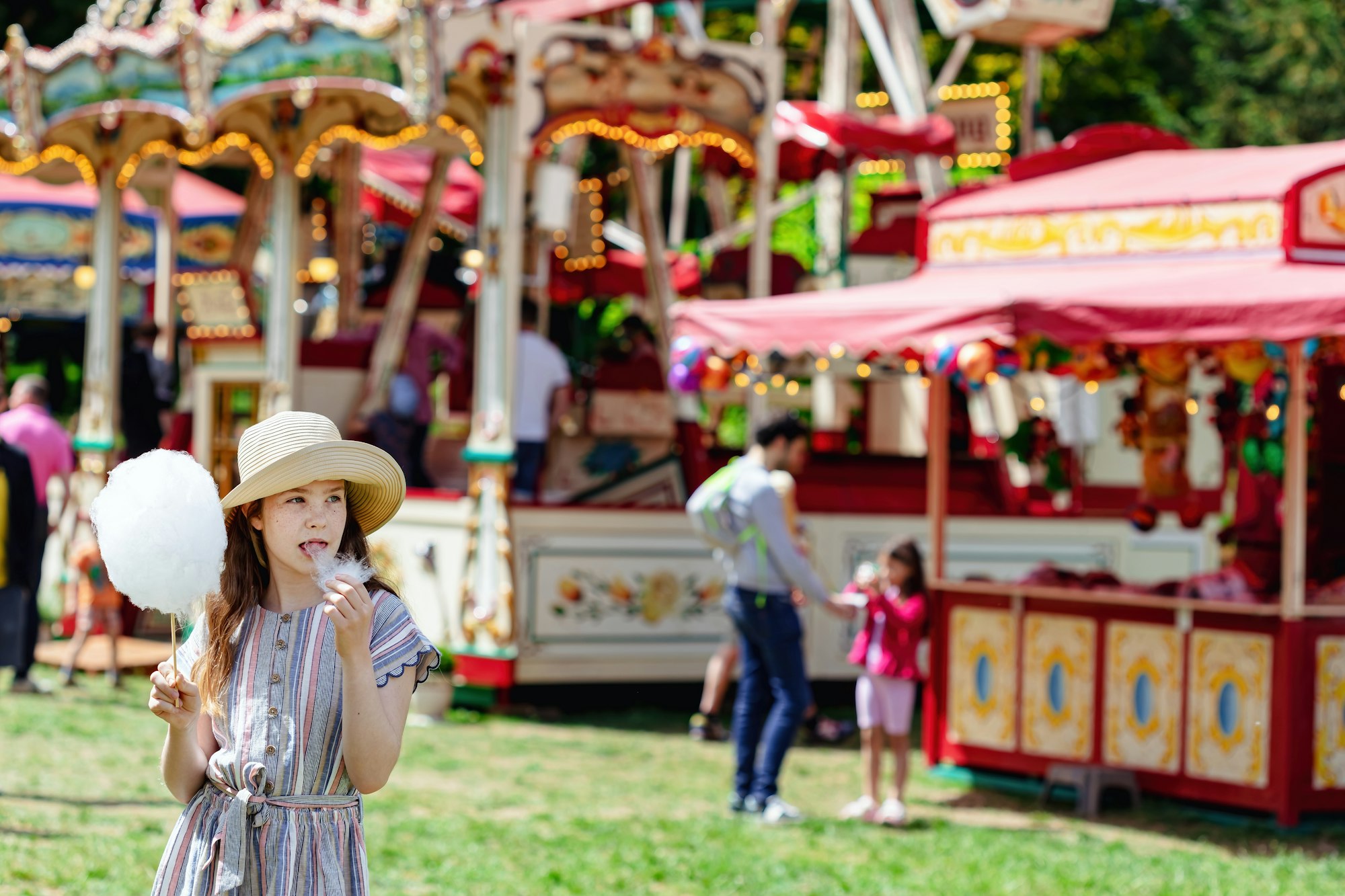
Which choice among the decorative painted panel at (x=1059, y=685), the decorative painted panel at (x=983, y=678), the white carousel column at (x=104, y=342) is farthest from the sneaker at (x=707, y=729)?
the white carousel column at (x=104, y=342)


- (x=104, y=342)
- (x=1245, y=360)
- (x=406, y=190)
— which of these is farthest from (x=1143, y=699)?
(x=406, y=190)

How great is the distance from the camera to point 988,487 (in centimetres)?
1418

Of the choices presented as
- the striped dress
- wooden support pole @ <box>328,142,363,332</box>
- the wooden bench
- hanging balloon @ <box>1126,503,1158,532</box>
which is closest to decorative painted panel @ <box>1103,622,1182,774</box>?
the wooden bench

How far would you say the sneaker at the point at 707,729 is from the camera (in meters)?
11.6

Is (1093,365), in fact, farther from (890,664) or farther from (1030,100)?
(1030,100)

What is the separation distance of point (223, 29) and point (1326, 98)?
18.2 m

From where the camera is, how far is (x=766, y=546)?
902 cm

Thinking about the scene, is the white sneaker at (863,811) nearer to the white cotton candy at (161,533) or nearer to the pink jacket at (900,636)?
the pink jacket at (900,636)

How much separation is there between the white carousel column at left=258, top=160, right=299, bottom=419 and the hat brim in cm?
955

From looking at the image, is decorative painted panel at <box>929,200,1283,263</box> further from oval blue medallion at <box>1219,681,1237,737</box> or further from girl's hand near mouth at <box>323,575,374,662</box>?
girl's hand near mouth at <box>323,575,374,662</box>

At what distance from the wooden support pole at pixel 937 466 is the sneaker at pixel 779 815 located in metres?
2.16

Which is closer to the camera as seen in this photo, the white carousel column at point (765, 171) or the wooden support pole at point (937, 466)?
the wooden support pole at point (937, 466)

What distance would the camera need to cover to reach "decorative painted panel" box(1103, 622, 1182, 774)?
9.52 metres

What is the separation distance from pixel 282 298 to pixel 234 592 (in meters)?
9.70
